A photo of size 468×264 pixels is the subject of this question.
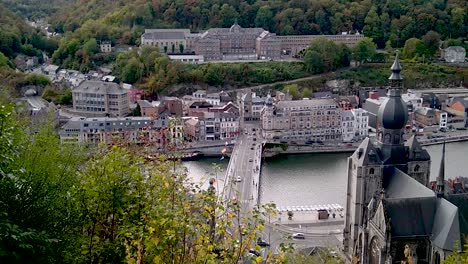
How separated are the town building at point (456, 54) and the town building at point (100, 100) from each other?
27.3 m

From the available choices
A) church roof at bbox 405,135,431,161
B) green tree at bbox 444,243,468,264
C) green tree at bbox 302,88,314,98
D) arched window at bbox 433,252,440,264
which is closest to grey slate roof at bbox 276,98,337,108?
green tree at bbox 302,88,314,98

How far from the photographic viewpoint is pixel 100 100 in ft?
106

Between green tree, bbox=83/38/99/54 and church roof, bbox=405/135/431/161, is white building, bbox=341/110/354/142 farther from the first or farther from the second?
green tree, bbox=83/38/99/54

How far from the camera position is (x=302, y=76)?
4175 centimetres

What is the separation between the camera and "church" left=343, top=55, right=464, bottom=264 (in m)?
12.6

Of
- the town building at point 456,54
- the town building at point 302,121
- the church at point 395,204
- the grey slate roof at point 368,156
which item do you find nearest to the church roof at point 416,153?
the church at point 395,204

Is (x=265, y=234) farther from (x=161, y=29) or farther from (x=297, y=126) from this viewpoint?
(x=161, y=29)

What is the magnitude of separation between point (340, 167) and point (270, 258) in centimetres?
2277

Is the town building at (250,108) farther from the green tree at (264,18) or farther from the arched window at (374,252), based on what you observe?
the arched window at (374,252)

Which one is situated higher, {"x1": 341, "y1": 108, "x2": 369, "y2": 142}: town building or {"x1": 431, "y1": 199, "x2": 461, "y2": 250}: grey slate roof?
{"x1": 431, "y1": 199, "x2": 461, "y2": 250}: grey slate roof

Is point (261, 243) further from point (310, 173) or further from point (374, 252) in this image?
point (310, 173)

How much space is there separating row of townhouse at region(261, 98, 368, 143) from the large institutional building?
14385mm

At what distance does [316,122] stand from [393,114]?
16.4 m

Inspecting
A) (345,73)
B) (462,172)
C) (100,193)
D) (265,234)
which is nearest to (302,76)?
(345,73)
